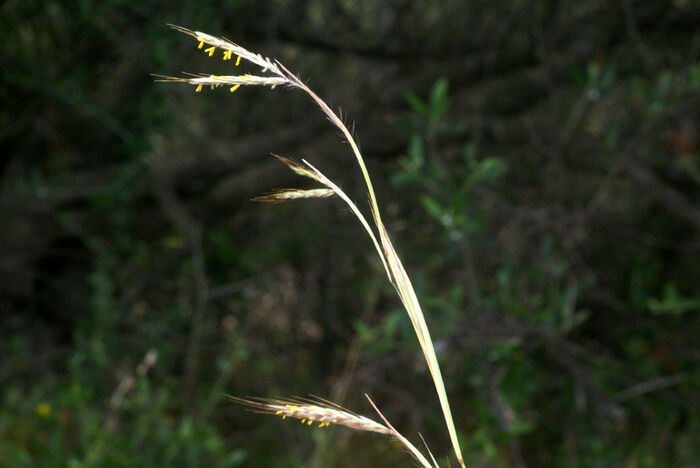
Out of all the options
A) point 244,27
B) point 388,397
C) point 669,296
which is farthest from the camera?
point 388,397

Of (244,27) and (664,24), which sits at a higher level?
(664,24)

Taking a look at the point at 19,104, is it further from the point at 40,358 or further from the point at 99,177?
the point at 40,358

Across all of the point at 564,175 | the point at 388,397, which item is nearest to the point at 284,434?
the point at 388,397

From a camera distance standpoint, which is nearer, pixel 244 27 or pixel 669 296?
pixel 669 296

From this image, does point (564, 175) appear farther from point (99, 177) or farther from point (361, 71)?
point (99, 177)

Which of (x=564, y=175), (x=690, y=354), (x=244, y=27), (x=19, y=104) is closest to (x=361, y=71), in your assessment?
(x=244, y=27)

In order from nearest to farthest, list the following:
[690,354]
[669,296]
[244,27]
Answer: [669,296] < [690,354] < [244,27]

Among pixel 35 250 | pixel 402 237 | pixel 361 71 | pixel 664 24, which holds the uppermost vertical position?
pixel 664 24
